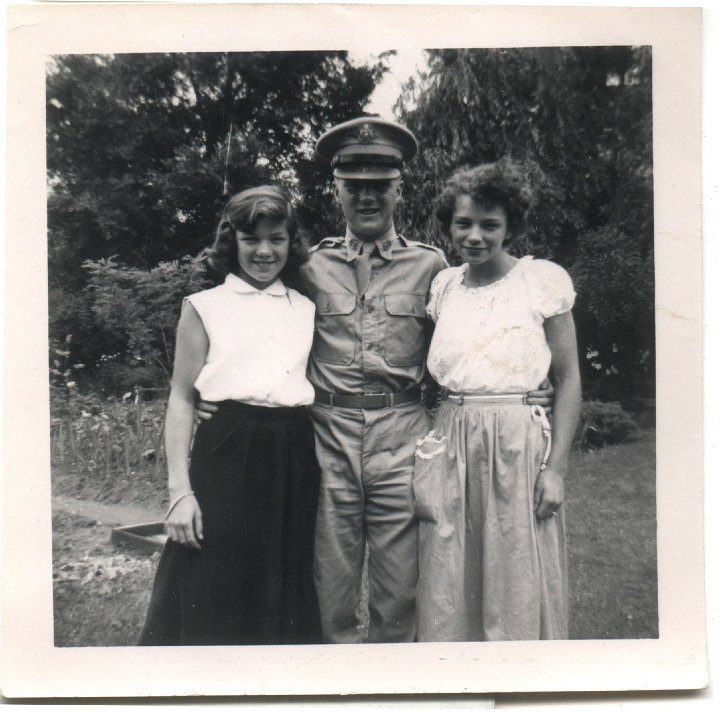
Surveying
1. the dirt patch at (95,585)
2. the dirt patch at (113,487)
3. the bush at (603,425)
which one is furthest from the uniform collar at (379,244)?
the dirt patch at (95,585)

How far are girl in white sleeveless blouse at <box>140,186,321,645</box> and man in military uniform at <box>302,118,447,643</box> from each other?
0.08 metres

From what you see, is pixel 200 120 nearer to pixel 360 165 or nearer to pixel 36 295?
pixel 360 165

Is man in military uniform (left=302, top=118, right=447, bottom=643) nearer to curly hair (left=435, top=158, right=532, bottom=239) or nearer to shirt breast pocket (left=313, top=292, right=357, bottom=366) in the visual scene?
shirt breast pocket (left=313, top=292, right=357, bottom=366)

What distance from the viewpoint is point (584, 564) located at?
2.36 meters

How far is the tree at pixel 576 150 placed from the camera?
2.26 m

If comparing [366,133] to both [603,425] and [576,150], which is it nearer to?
[576,150]

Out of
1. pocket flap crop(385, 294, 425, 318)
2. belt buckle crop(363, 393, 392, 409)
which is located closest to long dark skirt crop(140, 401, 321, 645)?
belt buckle crop(363, 393, 392, 409)

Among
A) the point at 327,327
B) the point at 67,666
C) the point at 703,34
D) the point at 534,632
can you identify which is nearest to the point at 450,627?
the point at 534,632

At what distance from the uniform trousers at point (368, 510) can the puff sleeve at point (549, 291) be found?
1.87 ft

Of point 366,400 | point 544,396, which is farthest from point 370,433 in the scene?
point 544,396

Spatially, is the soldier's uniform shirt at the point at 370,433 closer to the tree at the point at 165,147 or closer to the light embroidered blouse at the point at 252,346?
the light embroidered blouse at the point at 252,346

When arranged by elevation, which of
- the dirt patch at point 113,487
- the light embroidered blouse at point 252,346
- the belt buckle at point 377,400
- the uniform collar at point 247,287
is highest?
the uniform collar at point 247,287

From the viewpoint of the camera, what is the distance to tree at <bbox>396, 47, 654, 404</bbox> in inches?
88.9

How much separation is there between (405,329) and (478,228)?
441 millimetres
